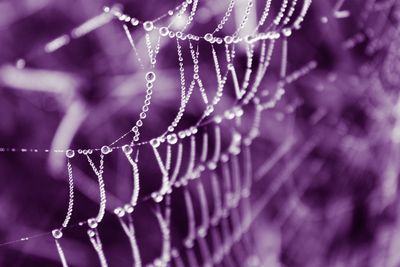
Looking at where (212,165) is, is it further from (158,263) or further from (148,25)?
(148,25)

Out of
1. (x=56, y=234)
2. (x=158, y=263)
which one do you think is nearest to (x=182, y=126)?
(x=158, y=263)

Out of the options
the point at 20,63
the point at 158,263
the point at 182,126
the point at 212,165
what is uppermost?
the point at 20,63

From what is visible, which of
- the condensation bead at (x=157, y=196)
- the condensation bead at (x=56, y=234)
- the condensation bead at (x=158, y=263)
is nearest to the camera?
the condensation bead at (x=56, y=234)

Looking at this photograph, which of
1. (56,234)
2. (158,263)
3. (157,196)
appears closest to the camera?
(56,234)

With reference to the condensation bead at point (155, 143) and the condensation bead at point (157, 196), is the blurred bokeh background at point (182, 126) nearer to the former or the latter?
the condensation bead at point (157, 196)

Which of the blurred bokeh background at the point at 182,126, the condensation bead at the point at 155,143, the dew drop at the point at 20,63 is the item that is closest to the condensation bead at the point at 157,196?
the condensation bead at the point at 155,143

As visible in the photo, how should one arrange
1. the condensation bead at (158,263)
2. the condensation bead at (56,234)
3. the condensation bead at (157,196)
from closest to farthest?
1. the condensation bead at (56,234)
2. the condensation bead at (157,196)
3. the condensation bead at (158,263)

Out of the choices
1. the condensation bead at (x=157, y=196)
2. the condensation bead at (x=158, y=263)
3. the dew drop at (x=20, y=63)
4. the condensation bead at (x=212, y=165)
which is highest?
the dew drop at (x=20, y=63)

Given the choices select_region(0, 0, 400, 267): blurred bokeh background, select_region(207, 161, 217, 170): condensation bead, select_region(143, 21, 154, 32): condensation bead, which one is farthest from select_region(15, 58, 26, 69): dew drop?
select_region(143, 21, 154, 32): condensation bead

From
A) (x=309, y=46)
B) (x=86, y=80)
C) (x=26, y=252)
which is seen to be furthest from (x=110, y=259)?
(x=309, y=46)

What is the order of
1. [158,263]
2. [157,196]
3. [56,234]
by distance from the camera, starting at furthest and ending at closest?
[158,263] < [157,196] < [56,234]

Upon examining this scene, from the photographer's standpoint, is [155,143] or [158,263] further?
[158,263]
